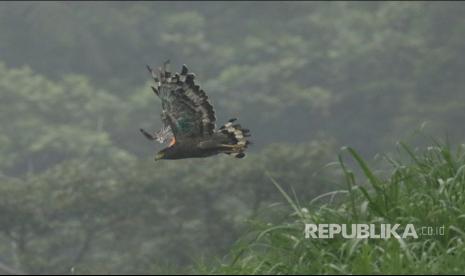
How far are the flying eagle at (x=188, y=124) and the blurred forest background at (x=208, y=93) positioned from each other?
59.4 ft

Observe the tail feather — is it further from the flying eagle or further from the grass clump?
the grass clump

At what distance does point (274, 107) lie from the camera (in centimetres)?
3788

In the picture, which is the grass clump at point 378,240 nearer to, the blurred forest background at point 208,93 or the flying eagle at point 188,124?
the flying eagle at point 188,124

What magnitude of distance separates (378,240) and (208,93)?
107ft

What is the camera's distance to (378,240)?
17.1 feet

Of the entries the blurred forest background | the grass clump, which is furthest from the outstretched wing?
the blurred forest background

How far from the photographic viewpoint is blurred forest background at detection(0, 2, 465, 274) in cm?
2420

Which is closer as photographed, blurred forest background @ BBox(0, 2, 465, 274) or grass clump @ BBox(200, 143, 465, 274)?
grass clump @ BBox(200, 143, 465, 274)

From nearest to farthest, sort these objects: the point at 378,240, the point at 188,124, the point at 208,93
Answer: the point at 378,240, the point at 188,124, the point at 208,93

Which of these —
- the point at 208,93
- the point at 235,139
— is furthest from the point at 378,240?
the point at 208,93

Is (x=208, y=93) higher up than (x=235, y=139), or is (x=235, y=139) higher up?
(x=208, y=93)

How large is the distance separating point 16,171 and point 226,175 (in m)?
10.8

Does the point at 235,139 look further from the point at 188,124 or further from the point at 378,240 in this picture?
the point at 378,240

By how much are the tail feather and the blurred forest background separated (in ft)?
59.5
